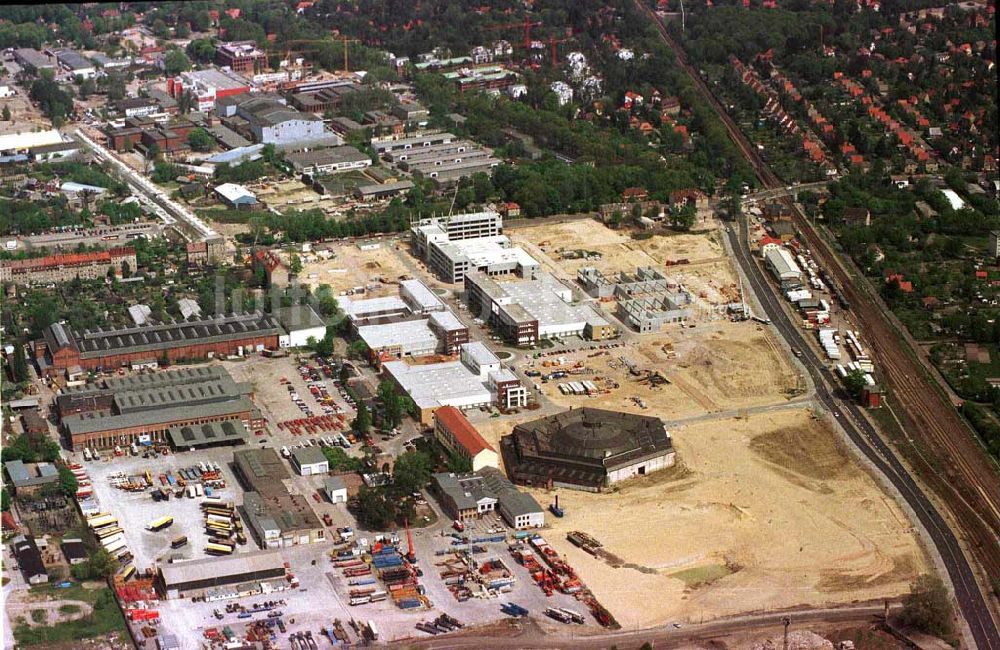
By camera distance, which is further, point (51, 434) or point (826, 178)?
point (826, 178)

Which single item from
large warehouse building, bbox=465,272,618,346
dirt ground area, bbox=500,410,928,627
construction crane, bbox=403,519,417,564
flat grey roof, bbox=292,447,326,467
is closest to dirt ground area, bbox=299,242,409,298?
large warehouse building, bbox=465,272,618,346

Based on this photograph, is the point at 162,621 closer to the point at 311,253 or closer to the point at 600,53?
the point at 311,253

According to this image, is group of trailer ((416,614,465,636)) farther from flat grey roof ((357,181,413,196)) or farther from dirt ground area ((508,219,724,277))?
flat grey roof ((357,181,413,196))

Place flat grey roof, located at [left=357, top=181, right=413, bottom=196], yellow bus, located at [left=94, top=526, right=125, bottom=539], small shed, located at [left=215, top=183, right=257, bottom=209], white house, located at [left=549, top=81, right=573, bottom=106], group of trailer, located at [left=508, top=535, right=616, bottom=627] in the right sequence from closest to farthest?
group of trailer, located at [left=508, top=535, right=616, bottom=627], yellow bus, located at [left=94, top=526, right=125, bottom=539], small shed, located at [left=215, top=183, right=257, bottom=209], flat grey roof, located at [left=357, top=181, right=413, bottom=196], white house, located at [left=549, top=81, right=573, bottom=106]

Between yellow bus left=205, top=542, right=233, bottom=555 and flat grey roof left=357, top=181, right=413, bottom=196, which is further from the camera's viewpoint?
flat grey roof left=357, top=181, right=413, bottom=196

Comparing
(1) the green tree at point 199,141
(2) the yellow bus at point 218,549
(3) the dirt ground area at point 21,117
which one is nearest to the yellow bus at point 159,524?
(2) the yellow bus at point 218,549

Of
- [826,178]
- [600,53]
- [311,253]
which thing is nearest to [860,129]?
[826,178]

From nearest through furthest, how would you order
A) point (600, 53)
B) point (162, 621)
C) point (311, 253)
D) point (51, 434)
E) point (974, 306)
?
point (162, 621) → point (51, 434) → point (974, 306) → point (311, 253) → point (600, 53)

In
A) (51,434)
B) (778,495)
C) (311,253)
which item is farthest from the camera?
(311,253)

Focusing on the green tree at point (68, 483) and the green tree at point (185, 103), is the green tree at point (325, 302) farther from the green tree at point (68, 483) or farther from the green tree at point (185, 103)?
the green tree at point (185, 103)
